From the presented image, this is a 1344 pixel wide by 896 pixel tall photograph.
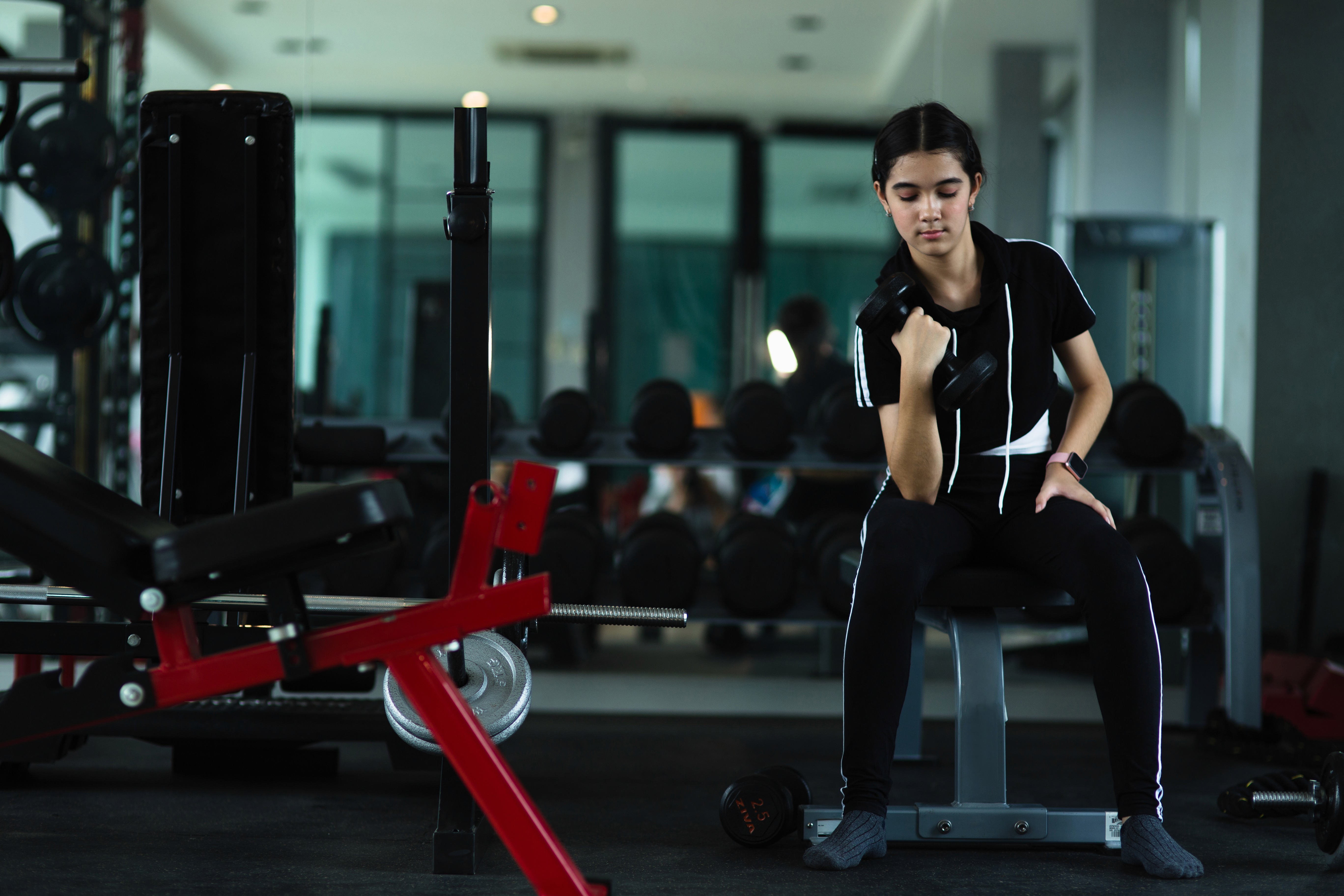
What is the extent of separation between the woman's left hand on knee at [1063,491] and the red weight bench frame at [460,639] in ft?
2.92

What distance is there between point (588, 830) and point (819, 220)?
4949 mm

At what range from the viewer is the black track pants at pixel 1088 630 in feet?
5.38

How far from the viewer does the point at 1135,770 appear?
163 centimetres

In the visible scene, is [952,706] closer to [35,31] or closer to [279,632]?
[279,632]

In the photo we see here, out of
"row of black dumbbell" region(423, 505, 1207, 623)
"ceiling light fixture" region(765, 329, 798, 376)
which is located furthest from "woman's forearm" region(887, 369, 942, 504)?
"ceiling light fixture" region(765, 329, 798, 376)

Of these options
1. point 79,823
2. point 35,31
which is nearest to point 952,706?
point 79,823

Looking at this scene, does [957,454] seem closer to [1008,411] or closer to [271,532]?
[1008,411]

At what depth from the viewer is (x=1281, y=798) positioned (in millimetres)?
1823

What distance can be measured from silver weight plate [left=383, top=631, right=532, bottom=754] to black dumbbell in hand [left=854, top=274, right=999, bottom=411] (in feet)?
2.40

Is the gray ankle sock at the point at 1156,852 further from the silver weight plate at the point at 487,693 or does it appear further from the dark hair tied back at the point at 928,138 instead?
the dark hair tied back at the point at 928,138

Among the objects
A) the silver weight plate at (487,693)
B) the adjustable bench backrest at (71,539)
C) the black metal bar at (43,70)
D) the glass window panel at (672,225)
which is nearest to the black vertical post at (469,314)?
the silver weight plate at (487,693)

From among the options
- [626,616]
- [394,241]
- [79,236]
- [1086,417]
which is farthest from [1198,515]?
[394,241]

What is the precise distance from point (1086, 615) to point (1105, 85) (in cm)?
370

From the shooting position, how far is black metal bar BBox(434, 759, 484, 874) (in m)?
→ 1.61
